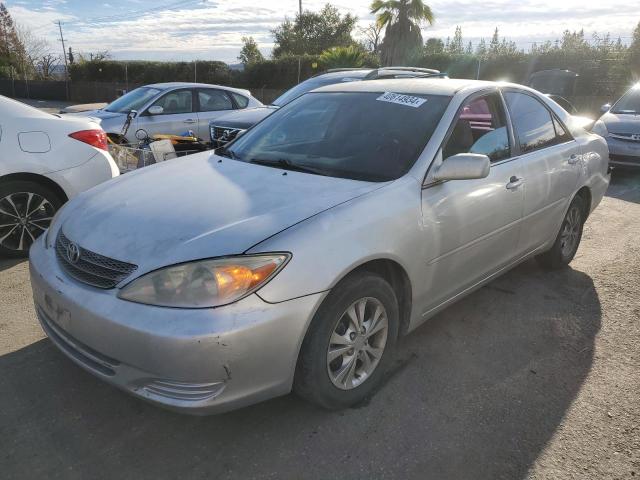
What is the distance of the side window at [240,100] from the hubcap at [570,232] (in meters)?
7.04

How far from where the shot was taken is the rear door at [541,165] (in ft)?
12.2

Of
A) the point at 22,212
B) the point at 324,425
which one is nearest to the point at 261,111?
the point at 22,212

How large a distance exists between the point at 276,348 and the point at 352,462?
0.63 m

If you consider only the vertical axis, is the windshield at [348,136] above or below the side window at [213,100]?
above

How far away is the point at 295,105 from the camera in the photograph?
155 inches

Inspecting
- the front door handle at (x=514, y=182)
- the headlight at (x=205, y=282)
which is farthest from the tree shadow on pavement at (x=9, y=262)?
the front door handle at (x=514, y=182)

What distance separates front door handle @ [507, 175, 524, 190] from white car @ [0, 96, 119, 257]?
3.52 m

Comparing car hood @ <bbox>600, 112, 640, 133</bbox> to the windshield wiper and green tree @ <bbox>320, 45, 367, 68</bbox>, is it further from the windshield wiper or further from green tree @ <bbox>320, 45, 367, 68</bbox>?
green tree @ <bbox>320, 45, 367, 68</bbox>

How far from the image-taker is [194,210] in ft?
8.34

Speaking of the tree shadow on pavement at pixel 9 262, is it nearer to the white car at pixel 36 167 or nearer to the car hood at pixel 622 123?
the white car at pixel 36 167

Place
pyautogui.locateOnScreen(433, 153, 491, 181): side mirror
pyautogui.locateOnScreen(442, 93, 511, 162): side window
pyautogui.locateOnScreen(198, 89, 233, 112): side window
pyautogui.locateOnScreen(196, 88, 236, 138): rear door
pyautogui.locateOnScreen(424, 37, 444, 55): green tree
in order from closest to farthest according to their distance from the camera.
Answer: pyautogui.locateOnScreen(433, 153, 491, 181): side mirror
pyautogui.locateOnScreen(442, 93, 511, 162): side window
pyautogui.locateOnScreen(196, 88, 236, 138): rear door
pyautogui.locateOnScreen(198, 89, 233, 112): side window
pyautogui.locateOnScreen(424, 37, 444, 55): green tree

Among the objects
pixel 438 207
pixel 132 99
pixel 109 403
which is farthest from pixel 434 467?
pixel 132 99

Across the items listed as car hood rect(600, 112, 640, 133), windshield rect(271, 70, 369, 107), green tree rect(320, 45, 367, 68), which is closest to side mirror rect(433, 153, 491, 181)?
windshield rect(271, 70, 369, 107)

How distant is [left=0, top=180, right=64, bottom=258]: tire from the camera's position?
14.4 feet
